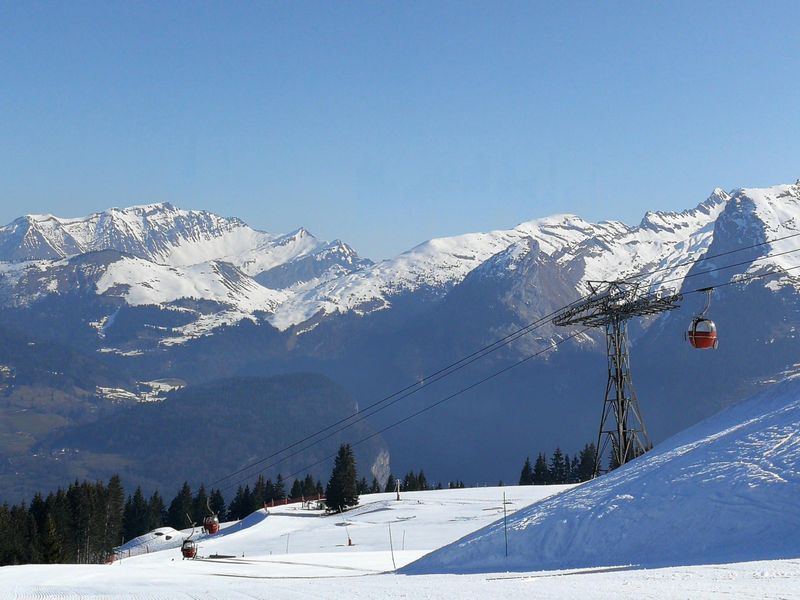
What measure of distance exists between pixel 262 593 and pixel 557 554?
9782 mm

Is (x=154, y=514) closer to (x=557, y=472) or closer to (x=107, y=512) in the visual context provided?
(x=107, y=512)

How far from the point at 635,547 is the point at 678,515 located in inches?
71.9

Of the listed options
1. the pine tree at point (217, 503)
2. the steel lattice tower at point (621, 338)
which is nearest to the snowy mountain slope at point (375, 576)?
the steel lattice tower at point (621, 338)

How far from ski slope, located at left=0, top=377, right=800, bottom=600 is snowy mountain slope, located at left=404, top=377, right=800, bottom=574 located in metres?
0.05

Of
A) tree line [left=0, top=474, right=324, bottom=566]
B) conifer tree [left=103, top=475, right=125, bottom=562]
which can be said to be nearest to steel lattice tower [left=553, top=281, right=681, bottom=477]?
tree line [left=0, top=474, right=324, bottom=566]

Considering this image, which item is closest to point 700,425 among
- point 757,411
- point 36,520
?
point 757,411

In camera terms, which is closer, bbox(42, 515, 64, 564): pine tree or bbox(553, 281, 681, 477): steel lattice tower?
bbox(553, 281, 681, 477): steel lattice tower

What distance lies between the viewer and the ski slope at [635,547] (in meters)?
25.7

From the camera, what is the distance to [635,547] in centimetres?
3172

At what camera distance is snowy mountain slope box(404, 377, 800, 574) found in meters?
30.2

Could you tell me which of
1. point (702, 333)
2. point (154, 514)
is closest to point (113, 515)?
point (154, 514)

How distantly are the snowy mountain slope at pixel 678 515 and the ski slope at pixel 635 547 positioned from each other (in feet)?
0.17

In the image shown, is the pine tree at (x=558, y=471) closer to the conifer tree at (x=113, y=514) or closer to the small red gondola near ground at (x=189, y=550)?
the conifer tree at (x=113, y=514)

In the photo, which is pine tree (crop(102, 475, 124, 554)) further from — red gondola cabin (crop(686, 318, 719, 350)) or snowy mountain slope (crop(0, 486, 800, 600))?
red gondola cabin (crop(686, 318, 719, 350))
